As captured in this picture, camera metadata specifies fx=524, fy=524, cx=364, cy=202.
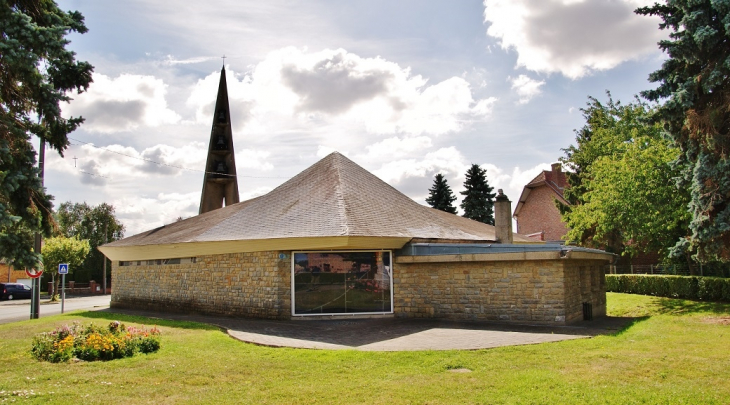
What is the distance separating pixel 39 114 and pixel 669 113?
16.3 metres

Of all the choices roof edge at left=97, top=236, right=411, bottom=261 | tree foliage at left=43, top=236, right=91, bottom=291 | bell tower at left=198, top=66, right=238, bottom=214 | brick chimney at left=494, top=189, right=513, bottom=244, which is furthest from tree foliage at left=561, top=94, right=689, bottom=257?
tree foliage at left=43, top=236, right=91, bottom=291

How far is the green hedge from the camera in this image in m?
20.4

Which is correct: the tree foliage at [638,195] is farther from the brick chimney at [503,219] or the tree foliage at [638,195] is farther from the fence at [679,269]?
the brick chimney at [503,219]

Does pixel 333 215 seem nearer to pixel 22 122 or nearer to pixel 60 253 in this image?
pixel 22 122

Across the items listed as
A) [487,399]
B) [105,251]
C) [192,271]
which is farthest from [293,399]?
[105,251]

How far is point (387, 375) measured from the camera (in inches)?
307

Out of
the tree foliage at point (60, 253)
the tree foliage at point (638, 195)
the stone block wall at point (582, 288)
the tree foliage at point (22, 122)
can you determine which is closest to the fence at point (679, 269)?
the tree foliage at point (638, 195)

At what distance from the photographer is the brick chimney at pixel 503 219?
56.3 ft

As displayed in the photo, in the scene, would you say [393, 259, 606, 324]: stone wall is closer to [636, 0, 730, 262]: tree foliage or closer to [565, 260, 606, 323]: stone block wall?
[565, 260, 606, 323]: stone block wall

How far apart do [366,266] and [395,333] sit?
11.4 feet

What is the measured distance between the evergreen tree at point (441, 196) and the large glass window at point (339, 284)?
101 ft

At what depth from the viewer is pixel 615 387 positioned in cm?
693

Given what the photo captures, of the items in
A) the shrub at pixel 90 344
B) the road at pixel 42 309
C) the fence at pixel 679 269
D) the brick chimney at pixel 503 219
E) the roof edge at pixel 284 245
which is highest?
the brick chimney at pixel 503 219

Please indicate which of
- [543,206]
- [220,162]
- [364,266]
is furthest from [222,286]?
[543,206]
